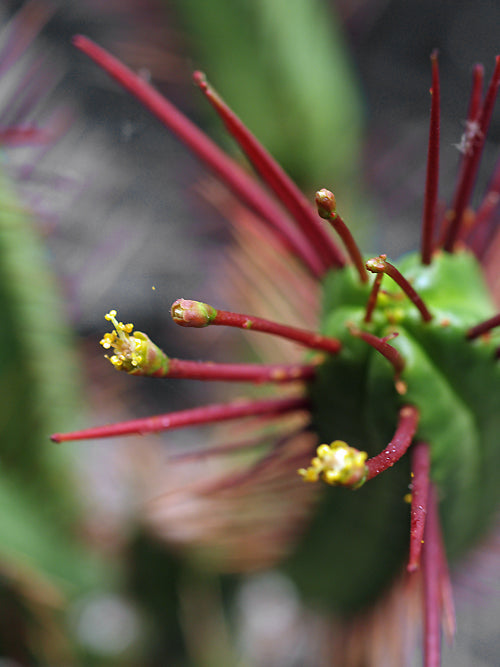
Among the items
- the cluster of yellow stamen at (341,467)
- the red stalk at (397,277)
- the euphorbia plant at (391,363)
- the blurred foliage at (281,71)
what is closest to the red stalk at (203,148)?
the euphorbia plant at (391,363)

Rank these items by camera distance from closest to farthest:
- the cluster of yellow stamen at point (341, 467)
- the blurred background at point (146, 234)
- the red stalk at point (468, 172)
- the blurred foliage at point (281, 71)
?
the cluster of yellow stamen at point (341, 467)
the red stalk at point (468, 172)
the blurred background at point (146, 234)
the blurred foliage at point (281, 71)

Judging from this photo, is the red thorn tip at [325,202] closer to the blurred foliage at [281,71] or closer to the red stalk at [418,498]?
the red stalk at [418,498]

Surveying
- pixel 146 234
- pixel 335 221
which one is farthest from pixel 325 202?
pixel 146 234

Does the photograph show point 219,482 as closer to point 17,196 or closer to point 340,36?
point 17,196

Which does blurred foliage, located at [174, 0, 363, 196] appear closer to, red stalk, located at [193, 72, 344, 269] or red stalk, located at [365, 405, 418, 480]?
red stalk, located at [193, 72, 344, 269]

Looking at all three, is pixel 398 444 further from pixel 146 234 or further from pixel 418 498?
pixel 146 234

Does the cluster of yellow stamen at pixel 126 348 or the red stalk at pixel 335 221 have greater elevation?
the red stalk at pixel 335 221

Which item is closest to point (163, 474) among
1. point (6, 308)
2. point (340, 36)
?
point (6, 308)
